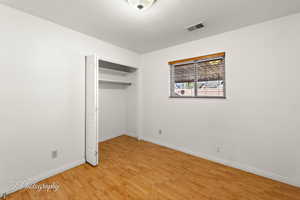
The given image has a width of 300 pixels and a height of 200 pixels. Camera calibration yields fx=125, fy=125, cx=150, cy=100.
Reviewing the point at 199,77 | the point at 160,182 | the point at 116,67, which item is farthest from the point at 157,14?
the point at 160,182

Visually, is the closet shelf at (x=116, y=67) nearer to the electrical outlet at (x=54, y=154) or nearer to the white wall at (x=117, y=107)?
the white wall at (x=117, y=107)

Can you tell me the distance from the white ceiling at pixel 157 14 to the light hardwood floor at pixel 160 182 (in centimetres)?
257

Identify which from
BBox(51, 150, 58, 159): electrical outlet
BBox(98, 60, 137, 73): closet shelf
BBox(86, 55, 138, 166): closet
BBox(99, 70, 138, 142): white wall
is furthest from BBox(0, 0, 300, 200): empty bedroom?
BBox(99, 70, 138, 142): white wall

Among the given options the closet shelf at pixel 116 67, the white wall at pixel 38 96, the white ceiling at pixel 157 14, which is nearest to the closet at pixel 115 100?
the closet shelf at pixel 116 67

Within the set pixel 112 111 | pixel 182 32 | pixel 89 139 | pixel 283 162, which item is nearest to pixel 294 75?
pixel 283 162

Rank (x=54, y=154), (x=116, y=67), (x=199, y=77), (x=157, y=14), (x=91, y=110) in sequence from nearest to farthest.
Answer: (x=157, y=14) → (x=54, y=154) → (x=91, y=110) → (x=199, y=77) → (x=116, y=67)

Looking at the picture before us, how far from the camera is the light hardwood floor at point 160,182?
167 cm

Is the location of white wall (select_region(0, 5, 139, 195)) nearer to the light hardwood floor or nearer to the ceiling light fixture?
the light hardwood floor

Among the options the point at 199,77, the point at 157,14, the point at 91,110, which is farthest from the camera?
the point at 199,77

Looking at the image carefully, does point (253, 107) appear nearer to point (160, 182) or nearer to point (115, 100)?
point (160, 182)

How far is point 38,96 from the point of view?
196 cm

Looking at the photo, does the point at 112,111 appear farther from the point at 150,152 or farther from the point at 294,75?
the point at 294,75

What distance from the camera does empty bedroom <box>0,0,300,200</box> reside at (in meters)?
1.73

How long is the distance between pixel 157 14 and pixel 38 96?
2.25m
